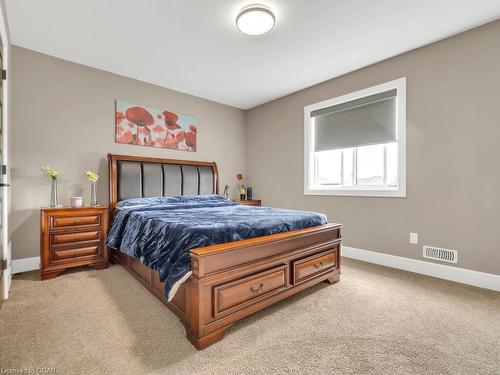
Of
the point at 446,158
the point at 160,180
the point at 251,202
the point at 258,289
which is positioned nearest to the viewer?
the point at 258,289

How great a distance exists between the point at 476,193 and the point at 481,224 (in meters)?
0.31

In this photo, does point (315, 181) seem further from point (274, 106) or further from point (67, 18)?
point (67, 18)

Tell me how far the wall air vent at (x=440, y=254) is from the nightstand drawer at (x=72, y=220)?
150 inches

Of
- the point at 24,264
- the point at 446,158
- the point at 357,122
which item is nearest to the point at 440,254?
the point at 446,158

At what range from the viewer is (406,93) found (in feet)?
9.83

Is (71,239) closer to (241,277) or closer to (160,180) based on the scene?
(160,180)

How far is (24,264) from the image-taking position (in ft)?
9.41

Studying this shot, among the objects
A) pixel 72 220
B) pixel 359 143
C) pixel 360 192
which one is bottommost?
pixel 72 220

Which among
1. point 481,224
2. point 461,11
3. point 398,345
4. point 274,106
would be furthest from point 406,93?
point 398,345

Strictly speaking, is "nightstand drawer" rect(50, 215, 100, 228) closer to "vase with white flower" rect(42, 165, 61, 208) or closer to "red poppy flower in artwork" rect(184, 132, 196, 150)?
"vase with white flower" rect(42, 165, 61, 208)

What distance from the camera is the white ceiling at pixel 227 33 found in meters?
2.22

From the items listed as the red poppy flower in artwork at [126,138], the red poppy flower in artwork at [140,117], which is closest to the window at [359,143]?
the red poppy flower in artwork at [140,117]

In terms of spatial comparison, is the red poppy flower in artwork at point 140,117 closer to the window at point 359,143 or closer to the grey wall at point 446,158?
the window at point 359,143

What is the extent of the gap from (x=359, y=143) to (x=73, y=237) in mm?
3720
